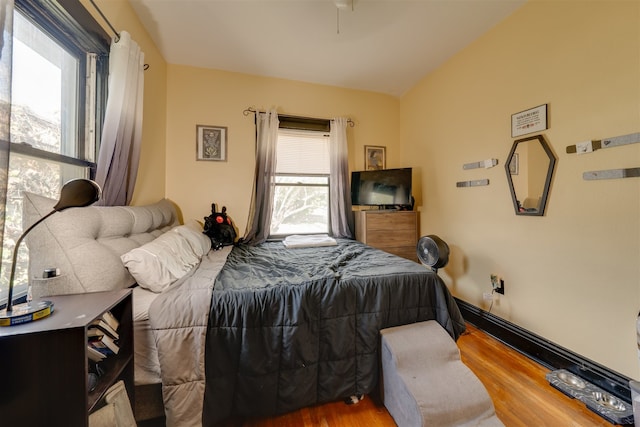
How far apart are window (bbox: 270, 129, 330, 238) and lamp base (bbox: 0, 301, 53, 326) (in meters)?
2.27

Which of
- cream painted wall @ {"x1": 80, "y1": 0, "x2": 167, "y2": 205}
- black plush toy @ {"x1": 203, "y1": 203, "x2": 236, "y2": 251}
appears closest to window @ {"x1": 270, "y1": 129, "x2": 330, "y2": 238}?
black plush toy @ {"x1": 203, "y1": 203, "x2": 236, "y2": 251}

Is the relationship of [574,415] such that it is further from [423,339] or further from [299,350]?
[299,350]

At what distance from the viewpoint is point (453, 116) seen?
2.57m

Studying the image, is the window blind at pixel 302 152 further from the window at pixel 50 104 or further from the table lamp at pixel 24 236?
the table lamp at pixel 24 236

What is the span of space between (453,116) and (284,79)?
208cm

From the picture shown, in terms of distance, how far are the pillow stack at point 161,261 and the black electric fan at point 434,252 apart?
1.99 meters

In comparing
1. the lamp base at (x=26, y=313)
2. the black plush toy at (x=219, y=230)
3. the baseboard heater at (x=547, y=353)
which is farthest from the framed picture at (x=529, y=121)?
the lamp base at (x=26, y=313)

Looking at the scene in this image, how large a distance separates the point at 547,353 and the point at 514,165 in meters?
1.45

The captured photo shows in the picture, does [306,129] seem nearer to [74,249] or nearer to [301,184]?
[301,184]

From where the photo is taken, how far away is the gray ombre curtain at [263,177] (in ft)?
9.25

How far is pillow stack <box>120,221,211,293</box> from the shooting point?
1160 millimetres

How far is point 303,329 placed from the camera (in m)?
1.22

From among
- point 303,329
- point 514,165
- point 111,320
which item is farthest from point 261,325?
point 514,165

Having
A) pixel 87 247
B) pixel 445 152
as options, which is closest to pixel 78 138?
pixel 87 247
